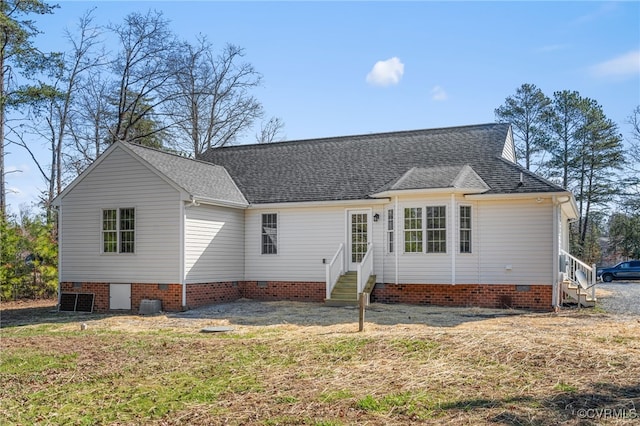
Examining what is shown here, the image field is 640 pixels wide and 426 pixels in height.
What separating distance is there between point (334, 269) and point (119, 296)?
6778mm

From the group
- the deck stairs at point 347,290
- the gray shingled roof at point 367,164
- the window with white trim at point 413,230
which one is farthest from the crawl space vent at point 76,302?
the window with white trim at point 413,230

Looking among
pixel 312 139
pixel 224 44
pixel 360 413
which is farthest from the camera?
pixel 224 44

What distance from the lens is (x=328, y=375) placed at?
821 centimetres

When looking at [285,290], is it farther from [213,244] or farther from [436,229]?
[436,229]

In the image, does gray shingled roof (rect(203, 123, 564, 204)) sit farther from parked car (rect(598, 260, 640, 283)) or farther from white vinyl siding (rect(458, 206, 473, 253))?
parked car (rect(598, 260, 640, 283))

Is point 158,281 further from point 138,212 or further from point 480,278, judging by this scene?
point 480,278

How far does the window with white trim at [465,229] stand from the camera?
1742 cm

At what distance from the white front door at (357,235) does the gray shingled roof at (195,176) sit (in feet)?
12.8

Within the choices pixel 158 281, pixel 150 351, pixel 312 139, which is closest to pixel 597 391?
pixel 150 351

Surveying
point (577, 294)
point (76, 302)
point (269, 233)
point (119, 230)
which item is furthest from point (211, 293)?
point (577, 294)

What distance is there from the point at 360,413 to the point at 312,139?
17868mm

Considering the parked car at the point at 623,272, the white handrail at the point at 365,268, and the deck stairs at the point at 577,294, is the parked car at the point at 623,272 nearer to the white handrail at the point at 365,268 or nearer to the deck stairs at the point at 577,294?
the deck stairs at the point at 577,294

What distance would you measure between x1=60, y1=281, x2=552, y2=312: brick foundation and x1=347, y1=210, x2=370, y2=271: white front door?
119 centimetres

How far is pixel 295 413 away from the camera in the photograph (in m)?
6.51
